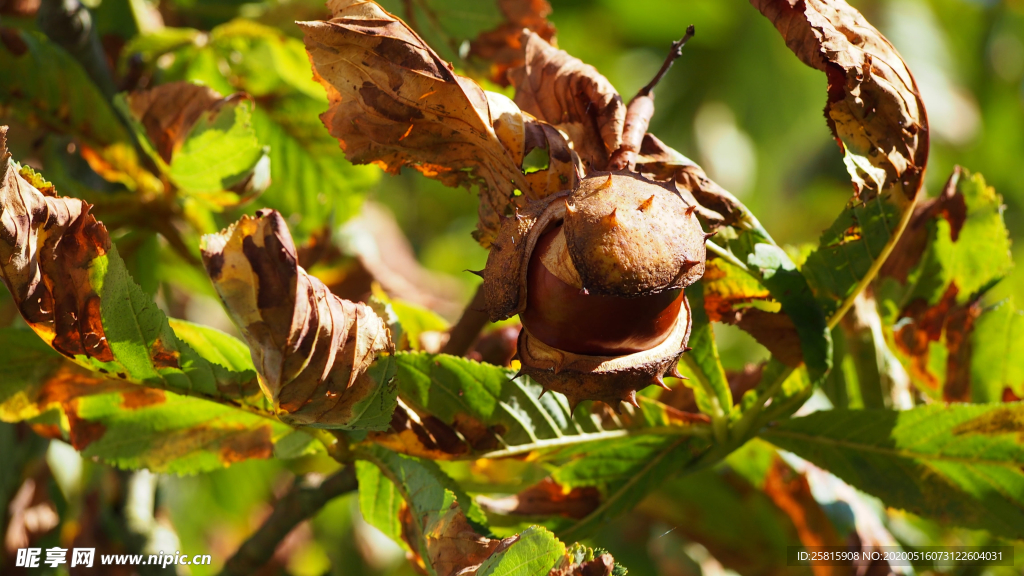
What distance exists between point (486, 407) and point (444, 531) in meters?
0.26

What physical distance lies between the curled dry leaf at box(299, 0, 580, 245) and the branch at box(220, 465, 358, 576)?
60 cm

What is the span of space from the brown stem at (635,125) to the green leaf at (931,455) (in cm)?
57

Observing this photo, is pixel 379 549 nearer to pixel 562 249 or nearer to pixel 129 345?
pixel 129 345

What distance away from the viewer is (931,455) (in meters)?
1.43

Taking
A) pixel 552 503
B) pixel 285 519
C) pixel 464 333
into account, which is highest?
pixel 464 333

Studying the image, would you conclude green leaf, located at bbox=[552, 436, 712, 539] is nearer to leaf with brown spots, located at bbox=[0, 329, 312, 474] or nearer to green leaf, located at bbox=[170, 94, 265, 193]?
leaf with brown spots, located at bbox=[0, 329, 312, 474]

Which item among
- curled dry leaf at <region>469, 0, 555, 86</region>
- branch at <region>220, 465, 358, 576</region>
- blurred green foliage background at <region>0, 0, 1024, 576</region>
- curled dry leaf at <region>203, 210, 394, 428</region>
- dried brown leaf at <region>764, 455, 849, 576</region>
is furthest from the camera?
blurred green foliage background at <region>0, 0, 1024, 576</region>

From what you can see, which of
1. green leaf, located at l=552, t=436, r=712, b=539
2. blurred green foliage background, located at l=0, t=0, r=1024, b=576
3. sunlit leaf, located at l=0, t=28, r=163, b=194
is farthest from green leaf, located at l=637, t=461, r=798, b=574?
blurred green foliage background, located at l=0, t=0, r=1024, b=576

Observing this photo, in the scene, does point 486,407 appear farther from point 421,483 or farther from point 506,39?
point 506,39

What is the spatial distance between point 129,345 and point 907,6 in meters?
5.48

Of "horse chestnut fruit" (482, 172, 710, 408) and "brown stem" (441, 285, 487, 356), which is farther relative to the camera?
"brown stem" (441, 285, 487, 356)

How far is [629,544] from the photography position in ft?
9.20

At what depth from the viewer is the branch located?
1.54 m

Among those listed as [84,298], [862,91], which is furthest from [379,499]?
[862,91]
